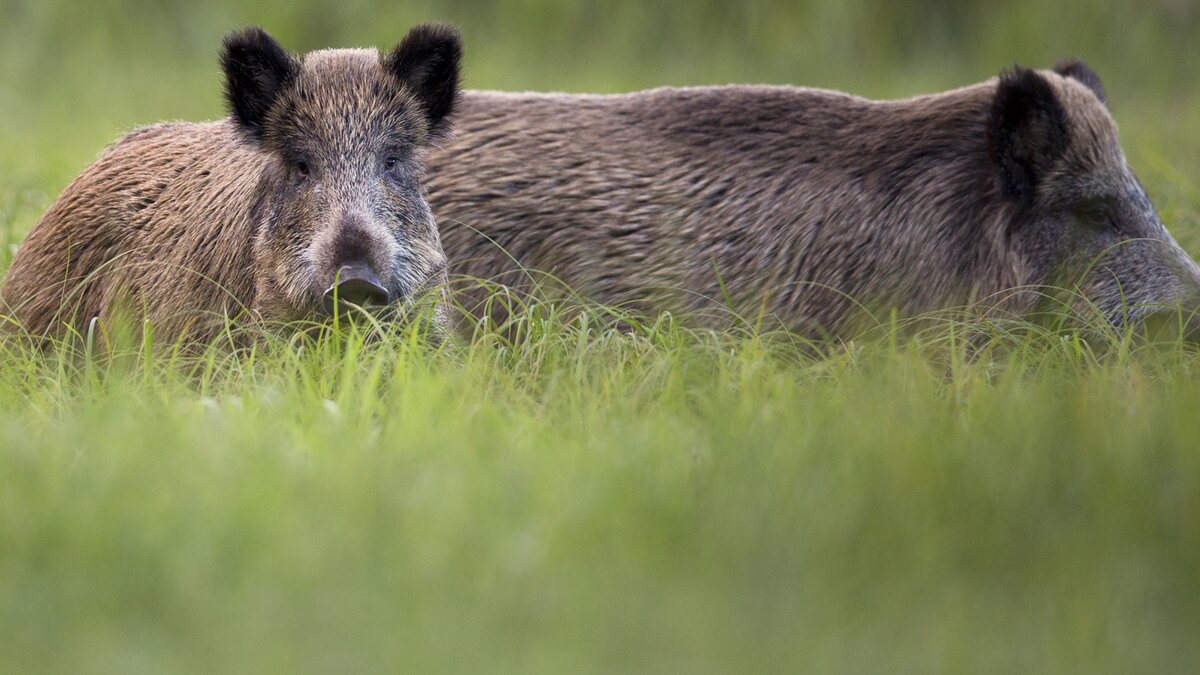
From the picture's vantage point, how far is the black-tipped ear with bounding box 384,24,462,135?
14.6 ft

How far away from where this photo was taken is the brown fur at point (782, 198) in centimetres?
525

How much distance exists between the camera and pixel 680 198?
555cm

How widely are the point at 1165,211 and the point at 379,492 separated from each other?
5.27 metres

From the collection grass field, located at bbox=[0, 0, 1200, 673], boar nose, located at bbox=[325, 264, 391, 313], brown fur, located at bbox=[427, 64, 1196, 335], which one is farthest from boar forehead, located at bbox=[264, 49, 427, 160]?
brown fur, located at bbox=[427, 64, 1196, 335]

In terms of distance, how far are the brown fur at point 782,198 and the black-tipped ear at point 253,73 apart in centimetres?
114

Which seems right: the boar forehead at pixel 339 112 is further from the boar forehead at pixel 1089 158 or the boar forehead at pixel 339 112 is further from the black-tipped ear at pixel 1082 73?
the black-tipped ear at pixel 1082 73

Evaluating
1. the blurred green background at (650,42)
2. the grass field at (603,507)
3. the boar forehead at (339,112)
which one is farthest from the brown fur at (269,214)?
the blurred green background at (650,42)

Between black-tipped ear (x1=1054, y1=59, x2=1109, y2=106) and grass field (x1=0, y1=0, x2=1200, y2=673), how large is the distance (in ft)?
5.55

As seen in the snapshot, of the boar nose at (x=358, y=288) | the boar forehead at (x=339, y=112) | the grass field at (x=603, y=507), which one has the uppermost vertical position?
the boar forehead at (x=339, y=112)

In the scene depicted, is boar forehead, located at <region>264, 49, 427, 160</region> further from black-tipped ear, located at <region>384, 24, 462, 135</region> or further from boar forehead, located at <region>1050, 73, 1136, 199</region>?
boar forehead, located at <region>1050, 73, 1136, 199</region>

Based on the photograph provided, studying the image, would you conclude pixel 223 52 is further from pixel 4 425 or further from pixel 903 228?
pixel 903 228

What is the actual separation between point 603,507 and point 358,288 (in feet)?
4.52

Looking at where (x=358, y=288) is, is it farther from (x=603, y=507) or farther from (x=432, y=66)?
(x=603, y=507)

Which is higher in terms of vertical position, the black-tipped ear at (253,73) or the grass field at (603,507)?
the black-tipped ear at (253,73)
